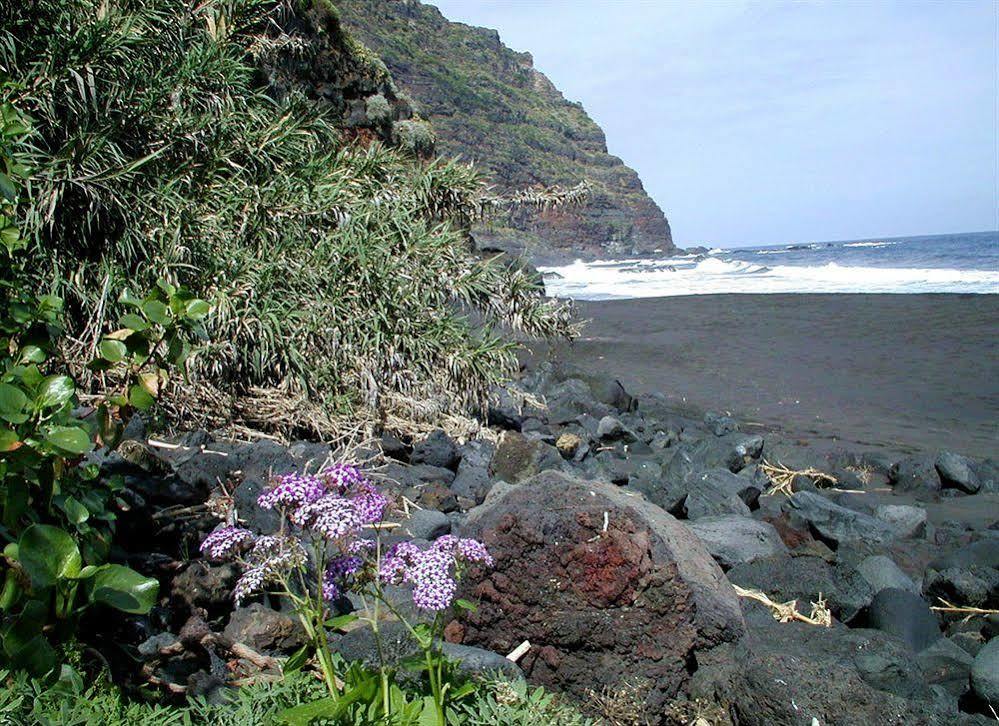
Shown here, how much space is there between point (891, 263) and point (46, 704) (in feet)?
144

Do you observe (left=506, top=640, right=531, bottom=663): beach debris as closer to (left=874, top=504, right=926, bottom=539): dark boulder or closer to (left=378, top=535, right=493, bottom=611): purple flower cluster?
(left=378, top=535, right=493, bottom=611): purple flower cluster

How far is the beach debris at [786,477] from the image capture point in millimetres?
7273

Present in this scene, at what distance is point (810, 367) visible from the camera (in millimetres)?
14125

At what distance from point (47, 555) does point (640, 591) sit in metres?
1.99

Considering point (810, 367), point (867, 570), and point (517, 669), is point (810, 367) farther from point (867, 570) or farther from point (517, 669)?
point (517, 669)

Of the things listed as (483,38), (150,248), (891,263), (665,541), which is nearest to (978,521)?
(665,541)

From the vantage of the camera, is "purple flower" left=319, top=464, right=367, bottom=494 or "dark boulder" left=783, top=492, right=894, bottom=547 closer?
"purple flower" left=319, top=464, right=367, bottom=494

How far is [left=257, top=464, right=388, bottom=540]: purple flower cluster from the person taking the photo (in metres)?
2.04

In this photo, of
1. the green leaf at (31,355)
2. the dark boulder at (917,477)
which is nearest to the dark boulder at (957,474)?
the dark boulder at (917,477)

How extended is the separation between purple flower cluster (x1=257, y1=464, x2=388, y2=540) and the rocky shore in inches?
Result: 30.6

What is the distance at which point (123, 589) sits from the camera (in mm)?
1937

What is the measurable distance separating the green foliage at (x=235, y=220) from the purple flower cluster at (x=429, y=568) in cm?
397

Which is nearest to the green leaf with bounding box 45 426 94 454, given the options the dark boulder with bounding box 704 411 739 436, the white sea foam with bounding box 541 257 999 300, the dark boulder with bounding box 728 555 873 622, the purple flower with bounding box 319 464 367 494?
the purple flower with bounding box 319 464 367 494

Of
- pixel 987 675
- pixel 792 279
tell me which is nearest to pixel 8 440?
pixel 987 675
